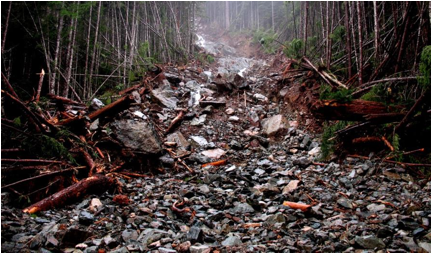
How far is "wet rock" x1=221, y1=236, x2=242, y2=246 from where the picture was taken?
2297 millimetres

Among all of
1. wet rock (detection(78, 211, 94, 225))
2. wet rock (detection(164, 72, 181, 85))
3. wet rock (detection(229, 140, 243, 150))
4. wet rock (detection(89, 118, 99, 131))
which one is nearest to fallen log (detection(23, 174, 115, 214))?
wet rock (detection(78, 211, 94, 225))

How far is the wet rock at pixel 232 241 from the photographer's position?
2.30 meters

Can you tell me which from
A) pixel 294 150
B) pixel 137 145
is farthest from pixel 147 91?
pixel 294 150

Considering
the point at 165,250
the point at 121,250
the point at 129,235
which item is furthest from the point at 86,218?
the point at 165,250

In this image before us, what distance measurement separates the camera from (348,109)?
10.4ft

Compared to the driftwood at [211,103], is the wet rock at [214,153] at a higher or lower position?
lower

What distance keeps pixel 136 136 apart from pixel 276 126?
3.24 m

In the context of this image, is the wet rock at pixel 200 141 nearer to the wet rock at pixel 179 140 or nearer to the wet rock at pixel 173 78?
the wet rock at pixel 179 140

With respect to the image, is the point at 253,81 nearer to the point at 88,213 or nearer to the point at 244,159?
the point at 244,159

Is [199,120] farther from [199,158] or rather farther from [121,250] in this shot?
[121,250]

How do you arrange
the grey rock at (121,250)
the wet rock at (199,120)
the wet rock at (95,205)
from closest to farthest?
the grey rock at (121,250)
the wet rock at (95,205)
the wet rock at (199,120)

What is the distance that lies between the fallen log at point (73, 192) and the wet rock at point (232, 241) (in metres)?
1.99

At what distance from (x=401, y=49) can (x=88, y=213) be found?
5221mm

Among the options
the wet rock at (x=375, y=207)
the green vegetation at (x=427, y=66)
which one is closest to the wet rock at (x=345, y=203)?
the wet rock at (x=375, y=207)
